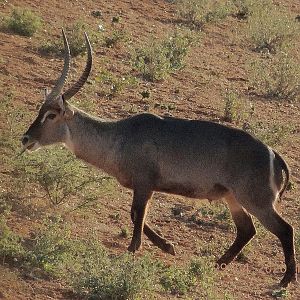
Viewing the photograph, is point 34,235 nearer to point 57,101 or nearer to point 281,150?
point 57,101

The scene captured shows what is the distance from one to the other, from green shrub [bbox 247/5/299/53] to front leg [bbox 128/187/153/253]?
36.1 feet

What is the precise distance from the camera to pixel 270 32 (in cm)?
2153

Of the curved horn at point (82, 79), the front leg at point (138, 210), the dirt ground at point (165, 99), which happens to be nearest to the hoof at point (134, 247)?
the front leg at point (138, 210)

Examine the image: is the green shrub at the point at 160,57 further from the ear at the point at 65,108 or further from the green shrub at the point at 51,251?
the green shrub at the point at 51,251

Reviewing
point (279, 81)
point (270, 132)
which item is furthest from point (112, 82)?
point (279, 81)

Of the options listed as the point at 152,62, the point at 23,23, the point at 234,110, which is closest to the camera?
the point at 234,110

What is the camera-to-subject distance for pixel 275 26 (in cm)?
2180

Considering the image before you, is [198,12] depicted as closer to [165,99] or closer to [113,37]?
[113,37]

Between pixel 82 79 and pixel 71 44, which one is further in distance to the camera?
pixel 71 44

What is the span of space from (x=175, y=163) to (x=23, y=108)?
157 inches

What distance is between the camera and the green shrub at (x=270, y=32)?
21469 millimetres

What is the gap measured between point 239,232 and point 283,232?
74 cm

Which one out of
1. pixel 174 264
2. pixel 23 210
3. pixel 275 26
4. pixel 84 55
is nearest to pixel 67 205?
pixel 23 210

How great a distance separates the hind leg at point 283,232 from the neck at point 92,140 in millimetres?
1724
